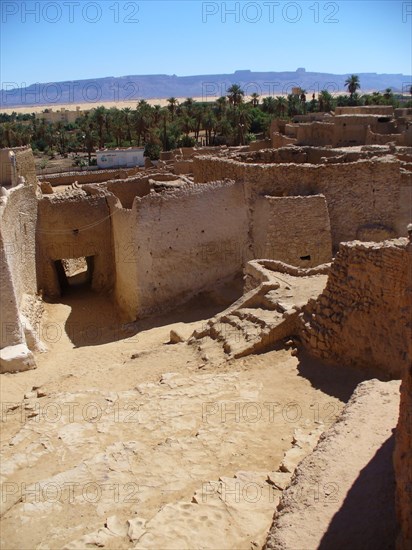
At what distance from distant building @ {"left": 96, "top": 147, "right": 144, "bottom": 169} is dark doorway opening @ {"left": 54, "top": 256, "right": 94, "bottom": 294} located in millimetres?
21822

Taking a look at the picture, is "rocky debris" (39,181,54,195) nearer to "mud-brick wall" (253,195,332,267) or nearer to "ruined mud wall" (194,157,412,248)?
"ruined mud wall" (194,157,412,248)

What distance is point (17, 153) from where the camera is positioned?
20.5 m

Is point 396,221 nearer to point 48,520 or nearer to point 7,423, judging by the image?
point 7,423

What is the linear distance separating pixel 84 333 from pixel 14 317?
121 inches

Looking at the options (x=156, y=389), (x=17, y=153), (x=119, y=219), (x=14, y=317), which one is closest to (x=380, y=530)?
(x=156, y=389)

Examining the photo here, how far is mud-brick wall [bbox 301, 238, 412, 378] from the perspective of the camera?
7426 mm

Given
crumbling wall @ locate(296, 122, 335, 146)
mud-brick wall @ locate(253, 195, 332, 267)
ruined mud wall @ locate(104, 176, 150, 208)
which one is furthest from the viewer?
crumbling wall @ locate(296, 122, 335, 146)

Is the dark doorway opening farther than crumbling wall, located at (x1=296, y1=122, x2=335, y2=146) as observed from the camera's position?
No

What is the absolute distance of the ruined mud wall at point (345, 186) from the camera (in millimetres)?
15156

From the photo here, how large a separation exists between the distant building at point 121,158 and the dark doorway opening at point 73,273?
21.8 m

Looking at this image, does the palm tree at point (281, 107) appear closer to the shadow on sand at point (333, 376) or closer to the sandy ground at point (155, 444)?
the sandy ground at point (155, 444)

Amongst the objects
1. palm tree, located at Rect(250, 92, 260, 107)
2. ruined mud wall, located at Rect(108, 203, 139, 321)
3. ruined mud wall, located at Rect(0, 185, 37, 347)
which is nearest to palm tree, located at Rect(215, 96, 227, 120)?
palm tree, located at Rect(250, 92, 260, 107)

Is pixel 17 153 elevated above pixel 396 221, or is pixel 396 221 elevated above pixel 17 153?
pixel 17 153

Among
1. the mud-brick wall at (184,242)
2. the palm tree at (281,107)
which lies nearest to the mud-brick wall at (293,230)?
→ the mud-brick wall at (184,242)
